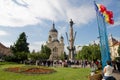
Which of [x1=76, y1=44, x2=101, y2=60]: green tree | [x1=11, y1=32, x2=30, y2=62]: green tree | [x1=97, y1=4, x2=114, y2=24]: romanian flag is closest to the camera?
[x1=97, y1=4, x2=114, y2=24]: romanian flag

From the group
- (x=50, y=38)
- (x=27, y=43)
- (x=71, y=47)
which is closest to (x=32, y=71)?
(x=71, y=47)

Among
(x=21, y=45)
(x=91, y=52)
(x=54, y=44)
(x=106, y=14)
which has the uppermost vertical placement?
(x=54, y=44)

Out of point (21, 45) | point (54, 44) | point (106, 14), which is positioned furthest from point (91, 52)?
point (54, 44)

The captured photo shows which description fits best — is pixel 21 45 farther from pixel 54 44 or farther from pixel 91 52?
pixel 54 44

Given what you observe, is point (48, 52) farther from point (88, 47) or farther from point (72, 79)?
point (72, 79)

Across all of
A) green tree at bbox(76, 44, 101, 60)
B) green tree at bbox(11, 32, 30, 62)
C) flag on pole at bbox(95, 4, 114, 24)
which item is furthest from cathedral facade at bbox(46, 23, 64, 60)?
flag on pole at bbox(95, 4, 114, 24)

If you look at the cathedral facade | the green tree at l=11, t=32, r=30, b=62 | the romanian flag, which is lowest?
the romanian flag

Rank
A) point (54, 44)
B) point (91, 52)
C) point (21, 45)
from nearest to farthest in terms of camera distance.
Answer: point (91, 52), point (21, 45), point (54, 44)

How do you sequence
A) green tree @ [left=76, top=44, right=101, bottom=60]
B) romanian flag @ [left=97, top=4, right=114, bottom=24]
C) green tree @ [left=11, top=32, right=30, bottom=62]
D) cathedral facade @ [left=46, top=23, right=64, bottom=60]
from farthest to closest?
cathedral facade @ [left=46, top=23, right=64, bottom=60] → green tree @ [left=11, top=32, right=30, bottom=62] → green tree @ [left=76, top=44, right=101, bottom=60] → romanian flag @ [left=97, top=4, right=114, bottom=24]

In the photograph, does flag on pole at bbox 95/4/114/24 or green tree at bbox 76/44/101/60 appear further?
green tree at bbox 76/44/101/60

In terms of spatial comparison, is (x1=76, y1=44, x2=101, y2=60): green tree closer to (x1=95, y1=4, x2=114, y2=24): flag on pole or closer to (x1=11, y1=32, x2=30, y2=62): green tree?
(x1=11, y1=32, x2=30, y2=62): green tree

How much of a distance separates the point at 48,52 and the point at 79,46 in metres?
58.0

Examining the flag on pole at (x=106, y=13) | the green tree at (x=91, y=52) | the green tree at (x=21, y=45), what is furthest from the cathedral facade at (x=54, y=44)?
the flag on pole at (x=106, y=13)

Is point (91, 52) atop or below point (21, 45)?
below
